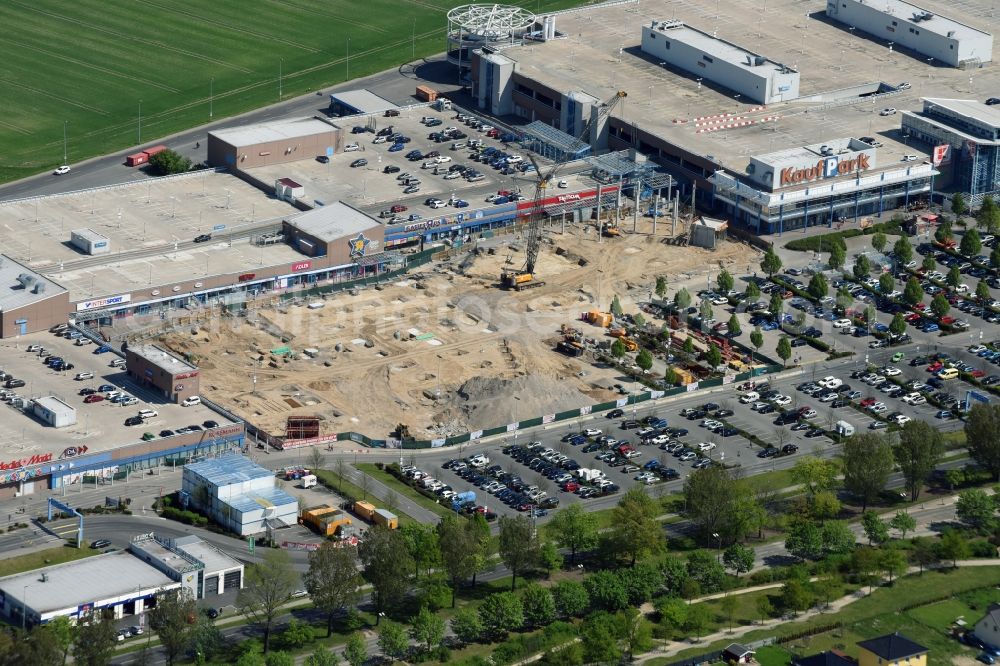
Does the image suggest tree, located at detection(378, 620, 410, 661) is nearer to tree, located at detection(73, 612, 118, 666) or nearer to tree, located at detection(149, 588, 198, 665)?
tree, located at detection(149, 588, 198, 665)

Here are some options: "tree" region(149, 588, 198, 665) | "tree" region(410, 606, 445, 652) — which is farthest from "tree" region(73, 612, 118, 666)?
"tree" region(410, 606, 445, 652)

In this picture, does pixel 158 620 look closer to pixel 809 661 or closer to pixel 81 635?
pixel 81 635

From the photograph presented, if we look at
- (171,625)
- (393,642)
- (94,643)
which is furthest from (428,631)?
(94,643)

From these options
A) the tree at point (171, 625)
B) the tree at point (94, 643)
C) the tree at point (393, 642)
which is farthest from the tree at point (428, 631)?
the tree at point (94, 643)

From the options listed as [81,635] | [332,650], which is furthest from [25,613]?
[332,650]

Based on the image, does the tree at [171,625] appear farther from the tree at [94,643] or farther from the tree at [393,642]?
the tree at [393,642]

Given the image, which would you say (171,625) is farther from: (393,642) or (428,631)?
(428,631)
